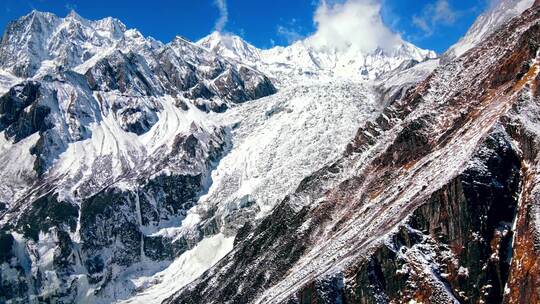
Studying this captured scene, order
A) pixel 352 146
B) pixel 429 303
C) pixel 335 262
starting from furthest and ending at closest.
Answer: pixel 352 146 → pixel 335 262 → pixel 429 303

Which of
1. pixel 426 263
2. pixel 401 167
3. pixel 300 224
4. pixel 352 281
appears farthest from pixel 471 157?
pixel 300 224

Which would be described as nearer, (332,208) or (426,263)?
(426,263)

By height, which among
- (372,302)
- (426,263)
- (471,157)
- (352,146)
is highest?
(352,146)

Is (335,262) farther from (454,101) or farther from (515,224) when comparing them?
(454,101)

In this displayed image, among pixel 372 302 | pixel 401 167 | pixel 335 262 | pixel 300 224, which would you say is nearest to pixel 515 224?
pixel 372 302

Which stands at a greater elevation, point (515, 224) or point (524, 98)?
point (524, 98)

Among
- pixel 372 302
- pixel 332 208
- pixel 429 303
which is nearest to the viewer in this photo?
pixel 429 303
